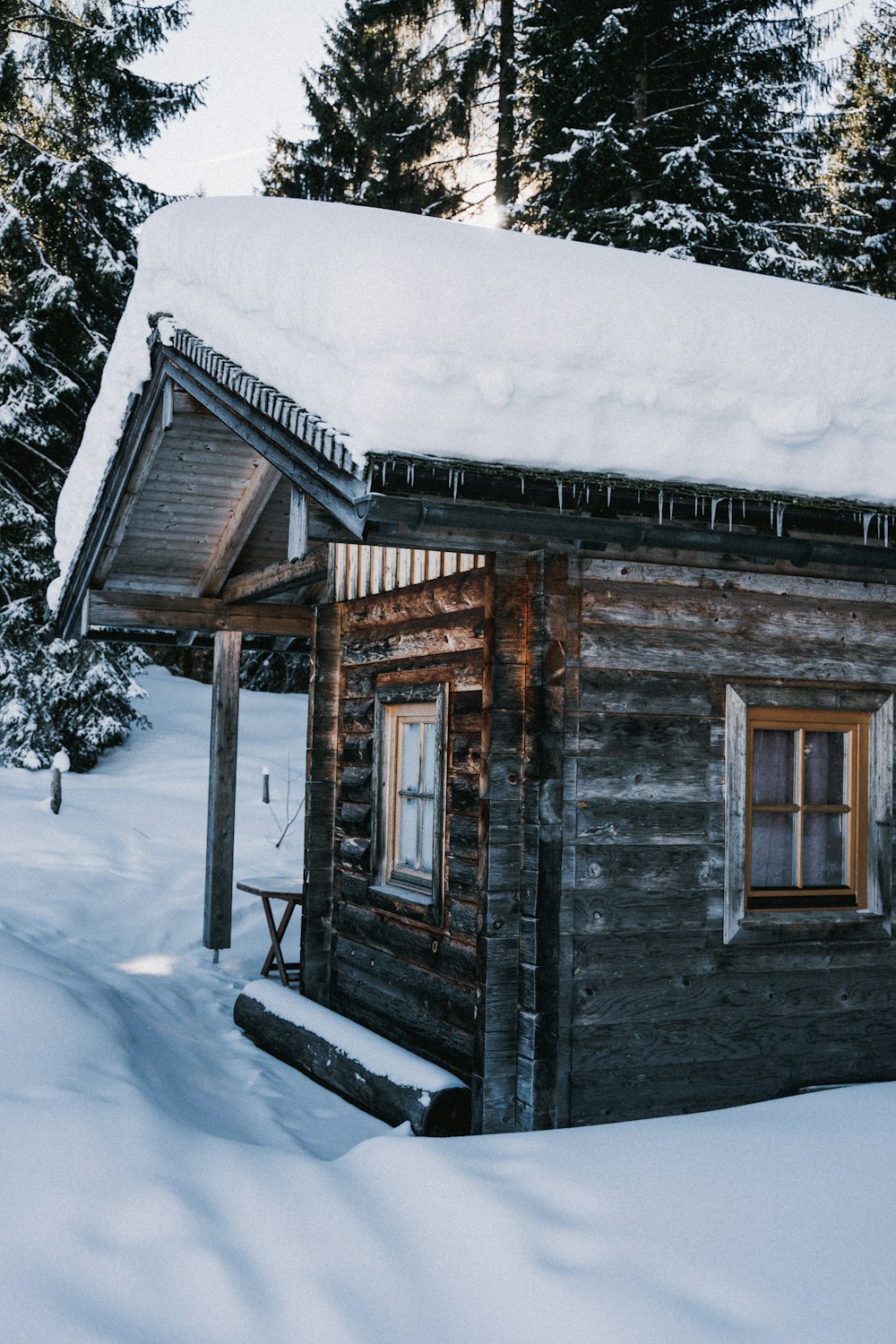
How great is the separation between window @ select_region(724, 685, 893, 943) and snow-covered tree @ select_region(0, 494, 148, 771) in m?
14.1

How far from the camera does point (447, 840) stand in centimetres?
625

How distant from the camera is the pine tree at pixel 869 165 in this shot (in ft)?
65.2

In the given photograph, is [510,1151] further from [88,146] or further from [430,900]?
[88,146]

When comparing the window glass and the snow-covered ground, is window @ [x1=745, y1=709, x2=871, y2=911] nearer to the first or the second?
the snow-covered ground

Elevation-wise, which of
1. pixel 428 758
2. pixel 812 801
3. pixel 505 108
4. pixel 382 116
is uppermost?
pixel 382 116

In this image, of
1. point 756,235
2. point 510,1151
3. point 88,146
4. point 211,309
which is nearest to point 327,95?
point 88,146

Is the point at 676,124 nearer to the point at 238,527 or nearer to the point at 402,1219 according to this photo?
the point at 238,527

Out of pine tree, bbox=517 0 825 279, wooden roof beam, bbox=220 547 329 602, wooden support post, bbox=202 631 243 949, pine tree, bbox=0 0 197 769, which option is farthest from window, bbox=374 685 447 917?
pine tree, bbox=517 0 825 279

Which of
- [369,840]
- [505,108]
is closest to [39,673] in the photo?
[505,108]

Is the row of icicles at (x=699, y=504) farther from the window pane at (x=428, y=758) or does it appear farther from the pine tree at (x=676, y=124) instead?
the pine tree at (x=676, y=124)

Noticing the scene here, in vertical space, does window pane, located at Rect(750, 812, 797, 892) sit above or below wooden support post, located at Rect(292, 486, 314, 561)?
below

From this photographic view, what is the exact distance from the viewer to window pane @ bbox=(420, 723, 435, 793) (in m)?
6.77

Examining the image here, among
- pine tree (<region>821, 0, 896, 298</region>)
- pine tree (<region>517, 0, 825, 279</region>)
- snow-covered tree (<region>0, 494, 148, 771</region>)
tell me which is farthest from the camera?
pine tree (<region>821, 0, 896, 298</region>)

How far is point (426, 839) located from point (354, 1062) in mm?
1284
